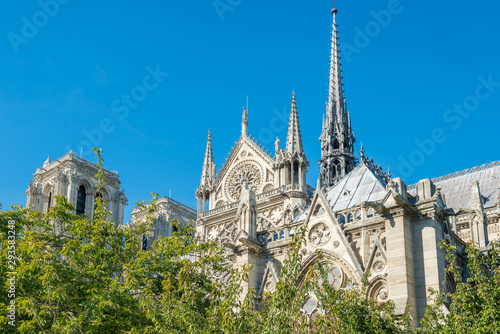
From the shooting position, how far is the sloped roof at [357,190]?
Result: 899 inches

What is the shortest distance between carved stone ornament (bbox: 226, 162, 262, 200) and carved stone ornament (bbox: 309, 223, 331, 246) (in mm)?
29362

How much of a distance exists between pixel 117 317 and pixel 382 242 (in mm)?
7505

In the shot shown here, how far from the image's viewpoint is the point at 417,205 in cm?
1702

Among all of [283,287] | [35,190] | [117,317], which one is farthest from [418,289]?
[35,190]

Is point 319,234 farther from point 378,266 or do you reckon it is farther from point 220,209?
point 220,209

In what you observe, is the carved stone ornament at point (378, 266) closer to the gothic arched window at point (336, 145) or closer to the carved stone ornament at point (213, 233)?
the carved stone ornament at point (213, 233)

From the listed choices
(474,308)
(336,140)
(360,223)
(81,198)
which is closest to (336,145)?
(336,140)

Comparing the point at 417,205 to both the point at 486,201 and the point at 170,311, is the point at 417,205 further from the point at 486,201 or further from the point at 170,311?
the point at 486,201

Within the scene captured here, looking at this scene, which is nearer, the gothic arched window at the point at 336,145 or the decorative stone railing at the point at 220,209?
the decorative stone railing at the point at 220,209

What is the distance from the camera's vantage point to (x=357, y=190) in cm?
2375

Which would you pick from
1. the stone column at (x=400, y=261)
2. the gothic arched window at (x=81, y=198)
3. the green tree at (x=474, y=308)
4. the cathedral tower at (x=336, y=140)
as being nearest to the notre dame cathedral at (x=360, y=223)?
the stone column at (x=400, y=261)

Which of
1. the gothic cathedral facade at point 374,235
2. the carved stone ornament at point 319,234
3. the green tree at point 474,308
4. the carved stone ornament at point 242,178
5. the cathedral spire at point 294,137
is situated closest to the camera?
the green tree at point 474,308

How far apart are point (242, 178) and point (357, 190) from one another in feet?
88.5

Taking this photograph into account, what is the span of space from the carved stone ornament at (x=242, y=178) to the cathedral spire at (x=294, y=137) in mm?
3211
